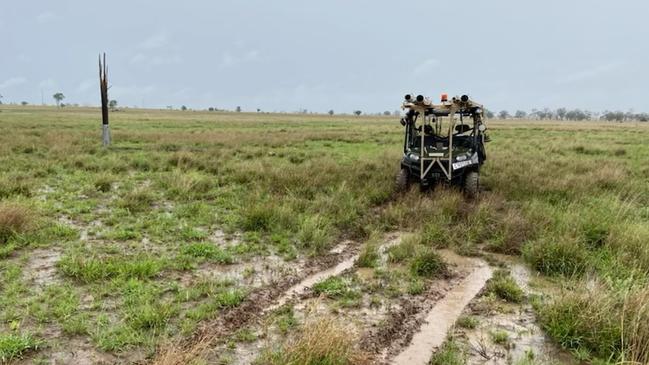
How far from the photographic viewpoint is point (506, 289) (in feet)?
17.1

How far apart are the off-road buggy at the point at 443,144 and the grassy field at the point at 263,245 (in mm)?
548

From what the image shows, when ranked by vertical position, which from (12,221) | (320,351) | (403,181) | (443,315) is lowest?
(443,315)

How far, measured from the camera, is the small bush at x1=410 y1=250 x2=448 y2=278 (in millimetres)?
5887

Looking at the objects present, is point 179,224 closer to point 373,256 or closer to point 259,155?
point 373,256

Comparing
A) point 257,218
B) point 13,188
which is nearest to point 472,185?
point 257,218

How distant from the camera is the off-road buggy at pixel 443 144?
391 inches

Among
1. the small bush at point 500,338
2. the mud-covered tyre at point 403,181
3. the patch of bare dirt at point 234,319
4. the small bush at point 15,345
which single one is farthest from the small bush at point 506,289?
the mud-covered tyre at point 403,181

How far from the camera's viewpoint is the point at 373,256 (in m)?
6.41

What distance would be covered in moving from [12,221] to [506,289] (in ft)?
23.1

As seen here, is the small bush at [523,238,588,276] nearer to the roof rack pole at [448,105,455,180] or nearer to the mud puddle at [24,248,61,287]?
A: the roof rack pole at [448,105,455,180]

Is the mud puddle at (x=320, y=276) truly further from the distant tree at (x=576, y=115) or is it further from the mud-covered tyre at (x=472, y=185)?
the distant tree at (x=576, y=115)

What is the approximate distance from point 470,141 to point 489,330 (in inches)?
295

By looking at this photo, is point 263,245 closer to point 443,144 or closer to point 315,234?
point 315,234

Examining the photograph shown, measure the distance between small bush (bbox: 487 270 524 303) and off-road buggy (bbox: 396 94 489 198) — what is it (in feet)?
14.7
